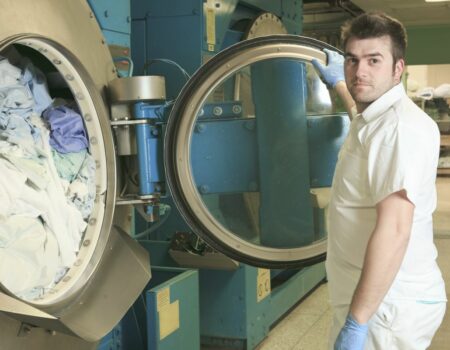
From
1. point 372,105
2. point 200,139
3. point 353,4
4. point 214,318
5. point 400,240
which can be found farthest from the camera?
point 353,4

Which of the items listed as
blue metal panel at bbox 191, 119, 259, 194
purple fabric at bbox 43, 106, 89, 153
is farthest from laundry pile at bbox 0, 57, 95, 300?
blue metal panel at bbox 191, 119, 259, 194

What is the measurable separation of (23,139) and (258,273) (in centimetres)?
197

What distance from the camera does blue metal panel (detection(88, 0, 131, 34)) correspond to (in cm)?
226

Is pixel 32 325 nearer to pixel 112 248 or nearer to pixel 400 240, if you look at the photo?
pixel 112 248

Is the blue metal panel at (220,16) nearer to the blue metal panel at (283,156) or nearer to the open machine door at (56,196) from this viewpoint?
the blue metal panel at (283,156)

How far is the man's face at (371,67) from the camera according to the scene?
1.89 meters

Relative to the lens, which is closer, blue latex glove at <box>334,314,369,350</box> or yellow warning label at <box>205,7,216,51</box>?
blue latex glove at <box>334,314,369,350</box>

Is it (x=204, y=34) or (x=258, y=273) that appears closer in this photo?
(x=204, y=34)

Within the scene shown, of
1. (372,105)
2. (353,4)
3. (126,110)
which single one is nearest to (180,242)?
(126,110)

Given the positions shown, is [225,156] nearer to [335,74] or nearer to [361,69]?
[335,74]

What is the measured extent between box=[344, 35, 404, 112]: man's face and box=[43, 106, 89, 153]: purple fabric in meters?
0.91

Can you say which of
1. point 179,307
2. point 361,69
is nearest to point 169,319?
point 179,307

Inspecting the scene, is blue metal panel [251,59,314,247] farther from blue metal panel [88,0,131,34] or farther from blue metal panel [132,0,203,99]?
blue metal panel [132,0,203,99]

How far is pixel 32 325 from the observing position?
1.80m
